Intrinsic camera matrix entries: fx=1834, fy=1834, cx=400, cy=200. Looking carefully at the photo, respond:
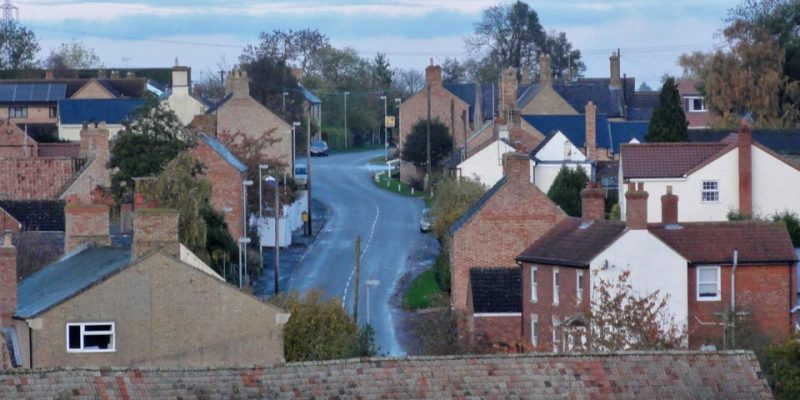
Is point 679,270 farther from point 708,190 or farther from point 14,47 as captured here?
point 14,47

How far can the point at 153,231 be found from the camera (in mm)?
38562

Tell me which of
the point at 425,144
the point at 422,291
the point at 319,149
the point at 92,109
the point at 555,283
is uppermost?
the point at 92,109

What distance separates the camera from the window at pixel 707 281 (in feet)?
167

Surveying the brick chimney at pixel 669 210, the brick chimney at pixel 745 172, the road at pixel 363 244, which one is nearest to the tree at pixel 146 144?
the road at pixel 363 244

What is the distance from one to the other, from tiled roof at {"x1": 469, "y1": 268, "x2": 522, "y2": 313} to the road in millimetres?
2906

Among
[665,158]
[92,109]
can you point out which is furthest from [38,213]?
[92,109]

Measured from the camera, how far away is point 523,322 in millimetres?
53938

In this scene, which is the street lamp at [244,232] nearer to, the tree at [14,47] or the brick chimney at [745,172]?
the brick chimney at [745,172]

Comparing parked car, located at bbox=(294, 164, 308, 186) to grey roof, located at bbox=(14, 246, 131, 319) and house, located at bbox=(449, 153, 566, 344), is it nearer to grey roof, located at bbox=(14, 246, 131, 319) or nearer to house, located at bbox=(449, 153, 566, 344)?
house, located at bbox=(449, 153, 566, 344)

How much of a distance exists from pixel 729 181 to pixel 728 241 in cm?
1564

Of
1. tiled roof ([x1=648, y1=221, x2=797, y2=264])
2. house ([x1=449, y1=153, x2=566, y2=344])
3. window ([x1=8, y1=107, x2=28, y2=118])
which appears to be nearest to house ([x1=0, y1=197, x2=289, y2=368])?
tiled roof ([x1=648, y1=221, x2=797, y2=264])

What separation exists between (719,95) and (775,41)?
4.57 m

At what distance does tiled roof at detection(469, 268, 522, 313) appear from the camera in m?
54.7

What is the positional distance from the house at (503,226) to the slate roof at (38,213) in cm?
1397
